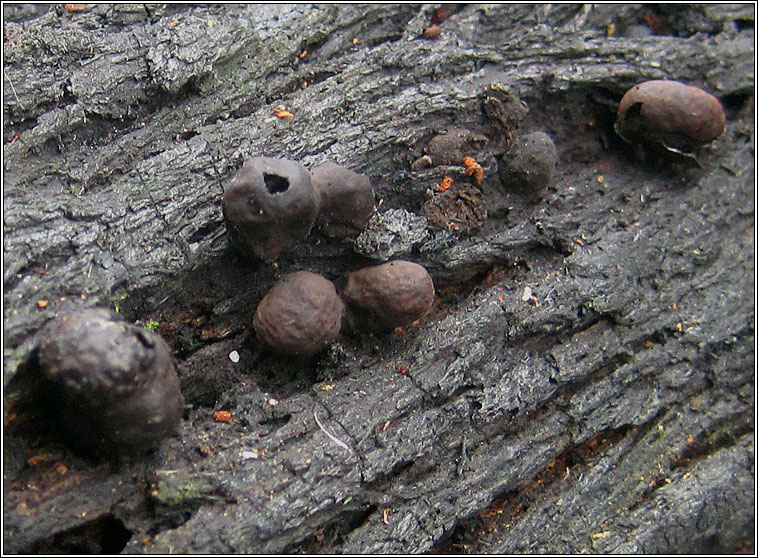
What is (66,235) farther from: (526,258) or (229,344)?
(526,258)

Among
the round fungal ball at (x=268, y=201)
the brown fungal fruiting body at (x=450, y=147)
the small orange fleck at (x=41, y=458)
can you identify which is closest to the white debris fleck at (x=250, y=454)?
the small orange fleck at (x=41, y=458)

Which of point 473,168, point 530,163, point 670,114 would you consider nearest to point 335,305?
point 473,168

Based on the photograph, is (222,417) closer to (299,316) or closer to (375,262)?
(299,316)

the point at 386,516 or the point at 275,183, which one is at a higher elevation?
the point at 275,183

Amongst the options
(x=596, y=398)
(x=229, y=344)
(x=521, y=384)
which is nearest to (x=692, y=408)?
(x=596, y=398)

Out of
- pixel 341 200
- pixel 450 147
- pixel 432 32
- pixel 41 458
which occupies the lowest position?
pixel 41 458

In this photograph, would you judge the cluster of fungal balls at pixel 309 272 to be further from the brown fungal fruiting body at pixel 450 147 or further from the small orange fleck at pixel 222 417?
the brown fungal fruiting body at pixel 450 147
